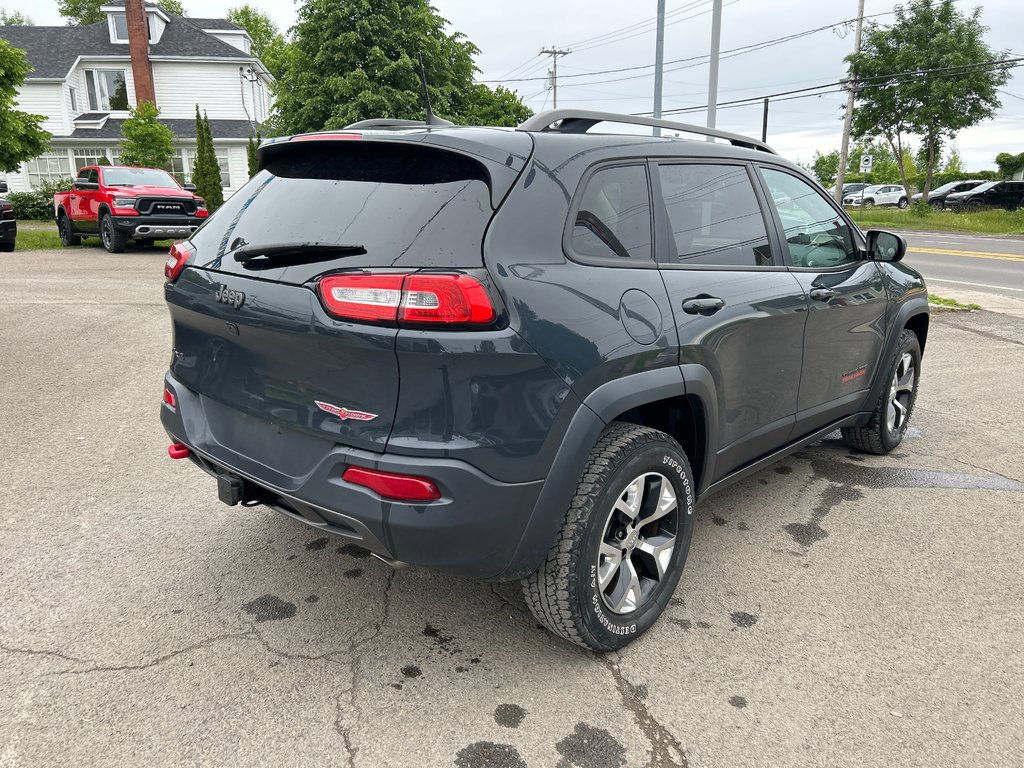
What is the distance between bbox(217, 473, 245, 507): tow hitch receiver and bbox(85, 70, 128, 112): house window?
131ft

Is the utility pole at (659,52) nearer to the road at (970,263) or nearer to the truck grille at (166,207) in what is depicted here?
the road at (970,263)

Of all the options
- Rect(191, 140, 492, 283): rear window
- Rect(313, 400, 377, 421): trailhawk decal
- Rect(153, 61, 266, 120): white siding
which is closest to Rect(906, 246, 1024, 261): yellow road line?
Rect(191, 140, 492, 283): rear window

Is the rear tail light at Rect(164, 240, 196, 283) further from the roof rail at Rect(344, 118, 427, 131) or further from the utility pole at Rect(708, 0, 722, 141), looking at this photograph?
the utility pole at Rect(708, 0, 722, 141)

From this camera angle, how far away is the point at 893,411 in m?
4.86

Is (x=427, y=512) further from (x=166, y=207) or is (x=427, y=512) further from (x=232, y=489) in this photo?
(x=166, y=207)

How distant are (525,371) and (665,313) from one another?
2.40 ft

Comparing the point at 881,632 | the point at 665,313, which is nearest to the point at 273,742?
the point at 665,313

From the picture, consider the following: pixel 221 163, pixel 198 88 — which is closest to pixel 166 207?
pixel 221 163

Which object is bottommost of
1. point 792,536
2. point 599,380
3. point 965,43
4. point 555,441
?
point 792,536

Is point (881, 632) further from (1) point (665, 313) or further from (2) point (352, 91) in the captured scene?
(2) point (352, 91)

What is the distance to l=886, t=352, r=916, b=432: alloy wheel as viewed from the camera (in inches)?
187

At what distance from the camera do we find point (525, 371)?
2305 mm

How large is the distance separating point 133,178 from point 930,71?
3255 cm

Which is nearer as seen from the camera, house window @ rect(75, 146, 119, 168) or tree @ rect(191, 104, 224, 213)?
tree @ rect(191, 104, 224, 213)
